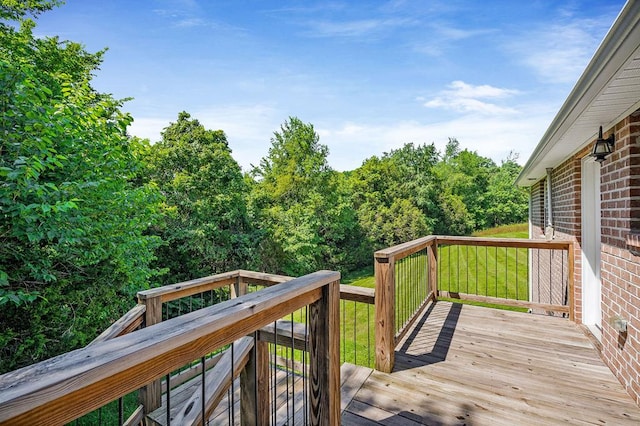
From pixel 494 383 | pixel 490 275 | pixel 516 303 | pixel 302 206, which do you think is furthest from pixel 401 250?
pixel 302 206

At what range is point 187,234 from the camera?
10.4 meters

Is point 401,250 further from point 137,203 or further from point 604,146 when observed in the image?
point 137,203

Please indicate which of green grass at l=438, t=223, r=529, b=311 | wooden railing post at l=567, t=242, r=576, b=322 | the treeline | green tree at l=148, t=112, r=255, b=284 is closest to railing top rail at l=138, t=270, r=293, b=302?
the treeline

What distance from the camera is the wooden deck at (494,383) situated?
91.4 inches

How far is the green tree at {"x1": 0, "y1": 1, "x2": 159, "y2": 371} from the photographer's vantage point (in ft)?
12.9

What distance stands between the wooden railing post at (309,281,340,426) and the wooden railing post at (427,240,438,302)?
11.6 feet

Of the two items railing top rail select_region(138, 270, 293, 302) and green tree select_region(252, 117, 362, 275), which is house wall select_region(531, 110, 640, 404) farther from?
green tree select_region(252, 117, 362, 275)

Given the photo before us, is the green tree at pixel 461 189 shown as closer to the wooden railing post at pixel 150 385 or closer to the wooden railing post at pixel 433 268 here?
the wooden railing post at pixel 433 268

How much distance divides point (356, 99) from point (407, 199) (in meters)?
11.5

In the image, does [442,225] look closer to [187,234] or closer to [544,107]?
[544,107]

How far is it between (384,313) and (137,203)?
560 centimetres

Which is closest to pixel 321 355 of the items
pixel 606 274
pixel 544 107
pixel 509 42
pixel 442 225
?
pixel 606 274

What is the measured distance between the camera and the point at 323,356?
161 centimetres

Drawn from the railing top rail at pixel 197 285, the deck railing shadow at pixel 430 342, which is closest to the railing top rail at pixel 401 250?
the railing top rail at pixel 197 285
